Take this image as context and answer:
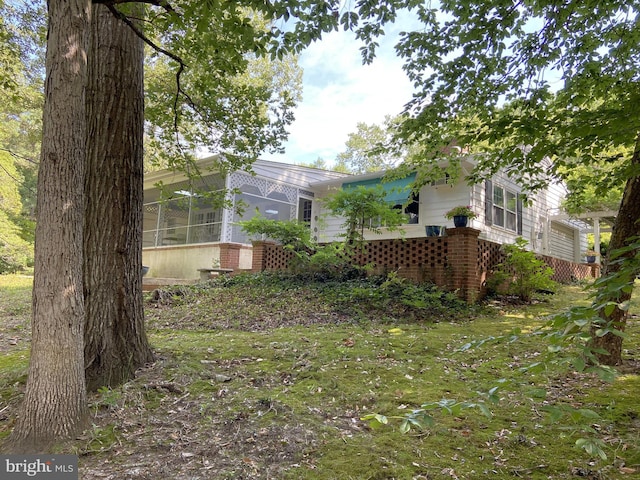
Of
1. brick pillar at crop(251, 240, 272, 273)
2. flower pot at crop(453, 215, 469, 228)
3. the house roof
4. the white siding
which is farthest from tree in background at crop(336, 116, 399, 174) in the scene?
flower pot at crop(453, 215, 469, 228)

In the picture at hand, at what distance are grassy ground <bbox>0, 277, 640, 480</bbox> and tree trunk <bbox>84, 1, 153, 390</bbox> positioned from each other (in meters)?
0.34

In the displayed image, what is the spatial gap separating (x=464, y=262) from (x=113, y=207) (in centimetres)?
609

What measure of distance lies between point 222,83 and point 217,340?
355 cm

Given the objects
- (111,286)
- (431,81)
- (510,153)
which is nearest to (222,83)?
(431,81)

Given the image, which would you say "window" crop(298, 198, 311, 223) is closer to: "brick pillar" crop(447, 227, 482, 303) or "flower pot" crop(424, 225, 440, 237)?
"flower pot" crop(424, 225, 440, 237)

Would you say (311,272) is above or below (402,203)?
below

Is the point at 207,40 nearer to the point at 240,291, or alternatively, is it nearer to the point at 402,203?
the point at 240,291

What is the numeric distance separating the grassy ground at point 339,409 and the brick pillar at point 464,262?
6.11 ft

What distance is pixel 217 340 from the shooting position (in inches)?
195

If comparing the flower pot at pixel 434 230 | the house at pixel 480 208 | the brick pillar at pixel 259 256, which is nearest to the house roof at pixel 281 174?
the house at pixel 480 208

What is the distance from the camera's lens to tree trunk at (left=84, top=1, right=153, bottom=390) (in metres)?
3.24

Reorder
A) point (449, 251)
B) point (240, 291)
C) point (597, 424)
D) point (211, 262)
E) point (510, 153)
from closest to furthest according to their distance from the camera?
1. point (597, 424)
2. point (510, 153)
3. point (449, 251)
4. point (240, 291)
5. point (211, 262)

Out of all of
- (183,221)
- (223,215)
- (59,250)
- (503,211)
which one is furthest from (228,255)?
(59,250)

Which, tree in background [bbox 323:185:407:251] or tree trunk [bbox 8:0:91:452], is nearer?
tree trunk [bbox 8:0:91:452]
